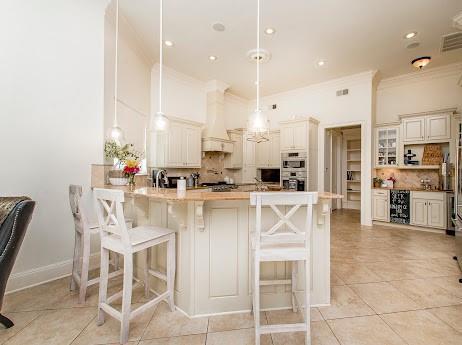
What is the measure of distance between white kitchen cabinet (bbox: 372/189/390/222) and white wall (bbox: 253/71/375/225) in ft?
0.41

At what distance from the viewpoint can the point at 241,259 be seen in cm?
199

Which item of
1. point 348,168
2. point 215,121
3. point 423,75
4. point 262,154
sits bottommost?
point 348,168

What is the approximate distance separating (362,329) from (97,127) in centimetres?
354

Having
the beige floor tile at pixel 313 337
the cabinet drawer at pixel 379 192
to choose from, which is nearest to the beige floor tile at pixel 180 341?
the beige floor tile at pixel 313 337

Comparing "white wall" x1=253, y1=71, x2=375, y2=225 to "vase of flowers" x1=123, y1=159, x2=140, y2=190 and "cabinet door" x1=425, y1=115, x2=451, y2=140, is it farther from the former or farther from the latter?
"vase of flowers" x1=123, y1=159, x2=140, y2=190

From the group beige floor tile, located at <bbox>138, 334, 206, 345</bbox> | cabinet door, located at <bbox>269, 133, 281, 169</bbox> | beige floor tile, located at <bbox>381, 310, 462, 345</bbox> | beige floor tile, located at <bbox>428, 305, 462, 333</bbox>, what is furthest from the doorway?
beige floor tile, located at <bbox>138, 334, 206, 345</bbox>

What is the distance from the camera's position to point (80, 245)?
229 centimetres

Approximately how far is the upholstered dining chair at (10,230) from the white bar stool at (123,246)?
0.45m

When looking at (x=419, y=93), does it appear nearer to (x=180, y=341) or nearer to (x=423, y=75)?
(x=423, y=75)

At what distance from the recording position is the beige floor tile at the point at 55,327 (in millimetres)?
1623

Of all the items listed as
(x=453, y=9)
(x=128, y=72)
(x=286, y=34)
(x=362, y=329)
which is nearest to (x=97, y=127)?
(x=128, y=72)

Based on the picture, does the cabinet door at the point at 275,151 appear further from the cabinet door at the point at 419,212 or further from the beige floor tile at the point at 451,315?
the beige floor tile at the point at 451,315

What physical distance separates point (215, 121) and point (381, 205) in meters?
4.37

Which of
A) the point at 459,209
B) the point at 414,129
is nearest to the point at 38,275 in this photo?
the point at 459,209
